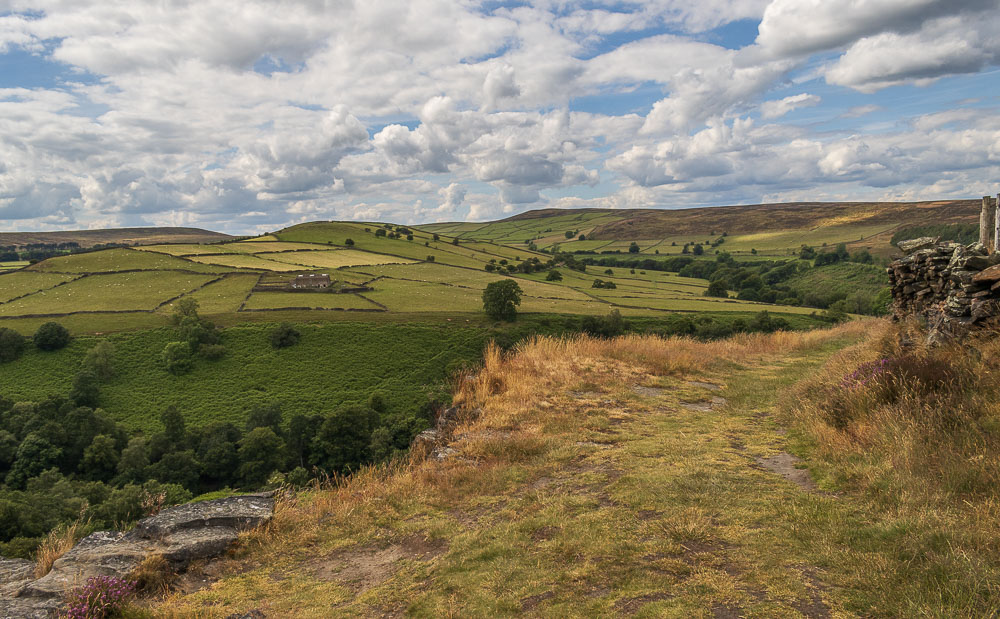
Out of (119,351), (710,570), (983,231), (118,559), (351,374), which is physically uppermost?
(983,231)

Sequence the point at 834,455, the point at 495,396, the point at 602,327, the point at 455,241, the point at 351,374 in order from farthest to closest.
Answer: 1. the point at 455,241
2. the point at 602,327
3. the point at 351,374
4. the point at 495,396
5. the point at 834,455

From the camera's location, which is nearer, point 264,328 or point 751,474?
point 751,474

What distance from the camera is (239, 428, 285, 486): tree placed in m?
46.7

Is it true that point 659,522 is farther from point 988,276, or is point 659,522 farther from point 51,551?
point 51,551

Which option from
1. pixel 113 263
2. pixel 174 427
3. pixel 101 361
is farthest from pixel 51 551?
pixel 113 263

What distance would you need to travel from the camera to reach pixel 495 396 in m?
12.4

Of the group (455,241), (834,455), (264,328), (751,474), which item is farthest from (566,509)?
(455,241)

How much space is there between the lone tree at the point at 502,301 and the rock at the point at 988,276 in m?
67.5

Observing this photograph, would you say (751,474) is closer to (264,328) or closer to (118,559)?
(118,559)

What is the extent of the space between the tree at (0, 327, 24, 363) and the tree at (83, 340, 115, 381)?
38.9ft

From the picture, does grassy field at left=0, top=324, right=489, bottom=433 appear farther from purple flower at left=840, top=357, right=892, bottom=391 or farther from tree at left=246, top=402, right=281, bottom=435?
purple flower at left=840, top=357, right=892, bottom=391

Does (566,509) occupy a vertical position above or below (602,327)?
above

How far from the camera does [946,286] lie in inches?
425

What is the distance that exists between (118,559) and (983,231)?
20406mm
